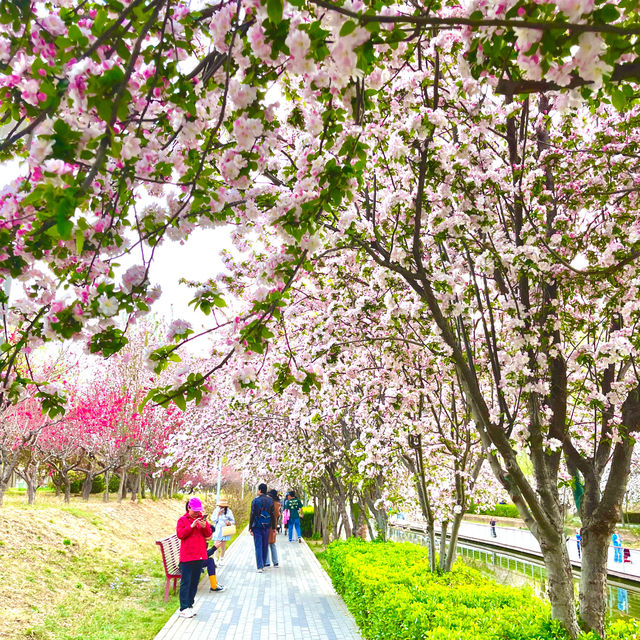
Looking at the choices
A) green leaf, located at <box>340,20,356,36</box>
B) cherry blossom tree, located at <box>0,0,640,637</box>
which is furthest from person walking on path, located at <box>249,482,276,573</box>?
green leaf, located at <box>340,20,356,36</box>

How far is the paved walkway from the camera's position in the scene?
23.6 feet

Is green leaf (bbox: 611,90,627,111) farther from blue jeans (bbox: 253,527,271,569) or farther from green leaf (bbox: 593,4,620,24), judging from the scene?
blue jeans (bbox: 253,527,271,569)

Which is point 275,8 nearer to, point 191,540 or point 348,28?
point 348,28

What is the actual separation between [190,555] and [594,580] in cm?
524

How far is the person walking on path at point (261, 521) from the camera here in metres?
12.1

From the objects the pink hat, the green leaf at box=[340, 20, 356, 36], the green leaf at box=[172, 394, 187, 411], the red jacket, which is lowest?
the red jacket

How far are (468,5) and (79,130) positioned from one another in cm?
174

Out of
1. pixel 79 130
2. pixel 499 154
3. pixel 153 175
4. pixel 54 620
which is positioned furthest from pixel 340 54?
pixel 54 620

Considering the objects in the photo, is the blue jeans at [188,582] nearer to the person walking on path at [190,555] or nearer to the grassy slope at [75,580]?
the person walking on path at [190,555]

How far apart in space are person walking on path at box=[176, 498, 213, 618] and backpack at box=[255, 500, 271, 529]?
12.9ft

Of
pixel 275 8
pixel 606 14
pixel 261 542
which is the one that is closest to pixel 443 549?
pixel 261 542

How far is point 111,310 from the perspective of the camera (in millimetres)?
3041

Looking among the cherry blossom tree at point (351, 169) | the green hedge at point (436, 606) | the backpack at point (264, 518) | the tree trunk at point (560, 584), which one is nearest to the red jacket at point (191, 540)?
the green hedge at point (436, 606)

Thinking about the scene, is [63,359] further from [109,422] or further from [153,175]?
[153,175]
